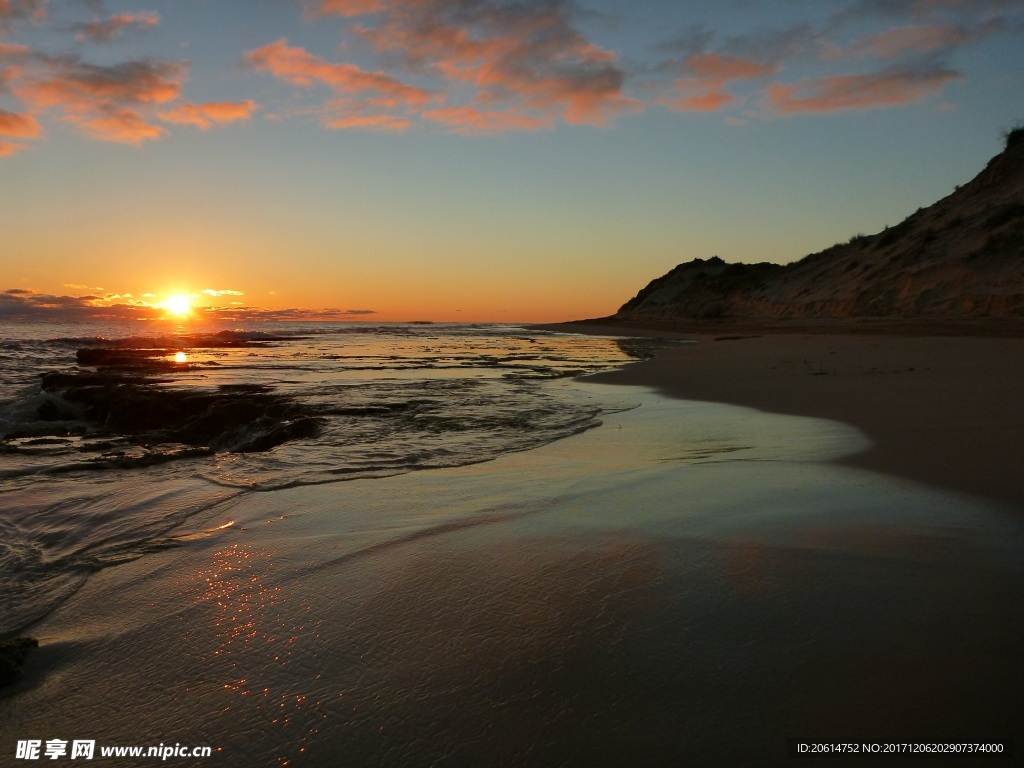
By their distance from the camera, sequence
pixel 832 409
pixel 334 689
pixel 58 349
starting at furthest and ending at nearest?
pixel 58 349 → pixel 832 409 → pixel 334 689

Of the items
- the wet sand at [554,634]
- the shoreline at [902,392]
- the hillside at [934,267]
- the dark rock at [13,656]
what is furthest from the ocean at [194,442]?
the hillside at [934,267]

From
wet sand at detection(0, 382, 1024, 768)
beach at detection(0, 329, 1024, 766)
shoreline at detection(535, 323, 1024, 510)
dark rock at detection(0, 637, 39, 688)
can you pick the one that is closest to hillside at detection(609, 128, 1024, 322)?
shoreline at detection(535, 323, 1024, 510)

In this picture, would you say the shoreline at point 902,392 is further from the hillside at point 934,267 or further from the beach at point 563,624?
the hillside at point 934,267

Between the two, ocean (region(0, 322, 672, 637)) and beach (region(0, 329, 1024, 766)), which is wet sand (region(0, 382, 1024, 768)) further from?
ocean (region(0, 322, 672, 637))

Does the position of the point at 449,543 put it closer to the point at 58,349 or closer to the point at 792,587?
the point at 792,587

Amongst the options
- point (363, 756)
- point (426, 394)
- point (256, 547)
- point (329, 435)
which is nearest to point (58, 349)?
point (426, 394)

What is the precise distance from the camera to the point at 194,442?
29.0 ft

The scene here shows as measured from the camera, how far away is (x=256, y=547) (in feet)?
12.8

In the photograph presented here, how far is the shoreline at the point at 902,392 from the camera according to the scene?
5246mm

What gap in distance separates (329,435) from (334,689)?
5938 mm

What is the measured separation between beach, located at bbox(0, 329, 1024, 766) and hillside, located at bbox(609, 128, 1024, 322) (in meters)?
→ 22.0

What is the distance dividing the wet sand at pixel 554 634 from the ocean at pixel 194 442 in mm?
505

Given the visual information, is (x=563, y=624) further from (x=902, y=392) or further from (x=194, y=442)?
(x=902, y=392)

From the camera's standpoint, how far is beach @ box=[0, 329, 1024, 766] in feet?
6.56
